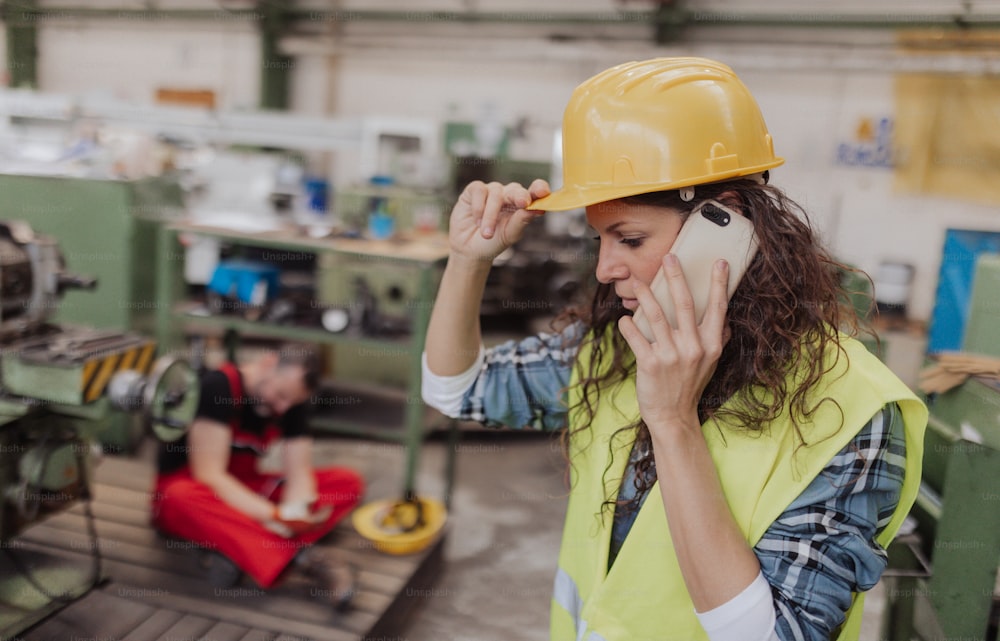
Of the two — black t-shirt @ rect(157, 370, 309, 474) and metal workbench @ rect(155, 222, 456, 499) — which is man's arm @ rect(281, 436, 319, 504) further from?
metal workbench @ rect(155, 222, 456, 499)

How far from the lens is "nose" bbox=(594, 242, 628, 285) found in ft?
3.20

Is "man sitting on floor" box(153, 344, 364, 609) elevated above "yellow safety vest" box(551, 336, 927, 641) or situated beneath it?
situated beneath

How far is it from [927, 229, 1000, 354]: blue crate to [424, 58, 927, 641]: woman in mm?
1402

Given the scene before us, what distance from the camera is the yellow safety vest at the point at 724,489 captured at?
85 centimetres

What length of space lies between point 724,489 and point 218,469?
1969mm

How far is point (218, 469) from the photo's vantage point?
2.42 metres

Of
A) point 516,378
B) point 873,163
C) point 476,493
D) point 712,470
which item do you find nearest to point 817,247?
point 712,470

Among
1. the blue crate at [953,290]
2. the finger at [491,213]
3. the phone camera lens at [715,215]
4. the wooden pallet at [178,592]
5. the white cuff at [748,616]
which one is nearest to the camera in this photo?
the white cuff at [748,616]

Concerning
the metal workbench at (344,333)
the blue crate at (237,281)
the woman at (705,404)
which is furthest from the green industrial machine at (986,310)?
the blue crate at (237,281)

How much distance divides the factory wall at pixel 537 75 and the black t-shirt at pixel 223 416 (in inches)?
133

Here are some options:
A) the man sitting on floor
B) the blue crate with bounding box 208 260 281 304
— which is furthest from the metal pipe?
the man sitting on floor

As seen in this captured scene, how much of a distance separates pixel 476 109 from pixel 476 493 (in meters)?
4.63

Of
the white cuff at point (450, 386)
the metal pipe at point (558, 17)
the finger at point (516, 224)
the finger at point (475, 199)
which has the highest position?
the metal pipe at point (558, 17)

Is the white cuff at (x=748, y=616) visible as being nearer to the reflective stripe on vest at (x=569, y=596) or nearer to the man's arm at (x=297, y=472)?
the reflective stripe on vest at (x=569, y=596)
